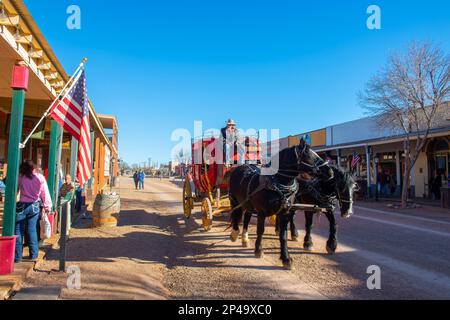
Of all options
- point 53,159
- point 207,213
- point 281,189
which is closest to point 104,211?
point 53,159

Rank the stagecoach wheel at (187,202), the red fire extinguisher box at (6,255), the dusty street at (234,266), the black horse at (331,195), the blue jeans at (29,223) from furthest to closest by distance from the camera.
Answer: the stagecoach wheel at (187,202) < the black horse at (331,195) < the blue jeans at (29,223) < the red fire extinguisher box at (6,255) < the dusty street at (234,266)

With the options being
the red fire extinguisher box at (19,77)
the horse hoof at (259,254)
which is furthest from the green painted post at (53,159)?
the horse hoof at (259,254)

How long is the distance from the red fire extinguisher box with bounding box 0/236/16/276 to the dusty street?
40 centimetres

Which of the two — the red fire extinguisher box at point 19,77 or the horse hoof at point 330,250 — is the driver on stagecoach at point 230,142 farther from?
the red fire extinguisher box at point 19,77

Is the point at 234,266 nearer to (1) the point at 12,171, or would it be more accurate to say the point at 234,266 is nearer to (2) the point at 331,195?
(2) the point at 331,195

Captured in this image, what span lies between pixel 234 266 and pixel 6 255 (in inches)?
142

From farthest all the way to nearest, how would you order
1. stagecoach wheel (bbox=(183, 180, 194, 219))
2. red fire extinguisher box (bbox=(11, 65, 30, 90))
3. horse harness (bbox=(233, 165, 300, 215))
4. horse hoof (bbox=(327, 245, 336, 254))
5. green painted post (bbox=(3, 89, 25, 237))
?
stagecoach wheel (bbox=(183, 180, 194, 219))
horse hoof (bbox=(327, 245, 336, 254))
horse harness (bbox=(233, 165, 300, 215))
red fire extinguisher box (bbox=(11, 65, 30, 90))
green painted post (bbox=(3, 89, 25, 237))

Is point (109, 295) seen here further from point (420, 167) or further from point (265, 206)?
point (420, 167)

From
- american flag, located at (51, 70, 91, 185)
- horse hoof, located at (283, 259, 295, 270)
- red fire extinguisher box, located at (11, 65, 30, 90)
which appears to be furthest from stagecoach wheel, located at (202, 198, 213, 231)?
red fire extinguisher box, located at (11, 65, 30, 90)

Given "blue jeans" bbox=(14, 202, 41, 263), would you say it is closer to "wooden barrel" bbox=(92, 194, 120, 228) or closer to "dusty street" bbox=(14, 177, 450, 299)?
"dusty street" bbox=(14, 177, 450, 299)

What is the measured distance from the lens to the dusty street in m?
4.62

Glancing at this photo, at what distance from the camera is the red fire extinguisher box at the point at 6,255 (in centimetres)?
490

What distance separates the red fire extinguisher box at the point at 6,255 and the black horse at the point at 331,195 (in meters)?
5.39
